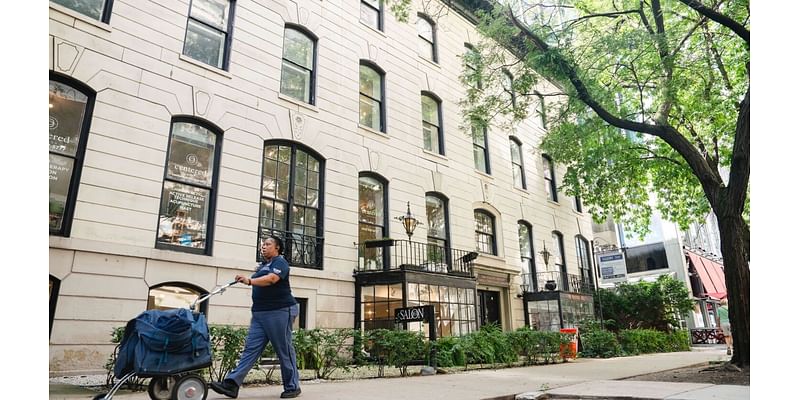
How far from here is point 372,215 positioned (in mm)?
12883

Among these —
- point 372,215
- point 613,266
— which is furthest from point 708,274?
point 372,215

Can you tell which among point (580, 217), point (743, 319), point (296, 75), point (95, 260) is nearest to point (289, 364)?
point (95, 260)

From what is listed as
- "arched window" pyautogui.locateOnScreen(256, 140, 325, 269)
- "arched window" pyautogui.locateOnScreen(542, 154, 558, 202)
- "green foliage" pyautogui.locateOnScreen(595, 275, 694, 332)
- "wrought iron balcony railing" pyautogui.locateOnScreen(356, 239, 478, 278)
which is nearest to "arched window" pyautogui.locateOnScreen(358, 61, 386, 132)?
"arched window" pyautogui.locateOnScreen(256, 140, 325, 269)

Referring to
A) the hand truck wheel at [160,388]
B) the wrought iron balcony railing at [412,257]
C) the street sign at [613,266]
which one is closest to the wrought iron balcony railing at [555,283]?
the street sign at [613,266]

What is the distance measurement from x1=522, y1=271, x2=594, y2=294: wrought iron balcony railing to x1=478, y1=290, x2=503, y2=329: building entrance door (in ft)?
4.96

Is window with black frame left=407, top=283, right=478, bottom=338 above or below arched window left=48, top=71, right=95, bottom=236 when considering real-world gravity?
below

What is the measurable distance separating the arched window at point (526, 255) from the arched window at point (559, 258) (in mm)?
1419

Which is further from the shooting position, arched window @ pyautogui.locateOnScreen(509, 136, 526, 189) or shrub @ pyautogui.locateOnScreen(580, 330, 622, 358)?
arched window @ pyautogui.locateOnScreen(509, 136, 526, 189)

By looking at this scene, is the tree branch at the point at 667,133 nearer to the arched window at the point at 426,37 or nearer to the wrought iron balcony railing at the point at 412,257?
the wrought iron balcony railing at the point at 412,257

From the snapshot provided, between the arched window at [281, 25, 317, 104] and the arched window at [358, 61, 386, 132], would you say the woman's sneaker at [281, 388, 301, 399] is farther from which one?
the arched window at [358, 61, 386, 132]

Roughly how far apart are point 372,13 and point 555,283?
444 inches

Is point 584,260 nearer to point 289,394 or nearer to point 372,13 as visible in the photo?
point 372,13

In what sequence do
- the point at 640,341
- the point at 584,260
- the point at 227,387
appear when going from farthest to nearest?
the point at 584,260 → the point at 640,341 → the point at 227,387

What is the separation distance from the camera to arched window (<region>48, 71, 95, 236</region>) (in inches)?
306
